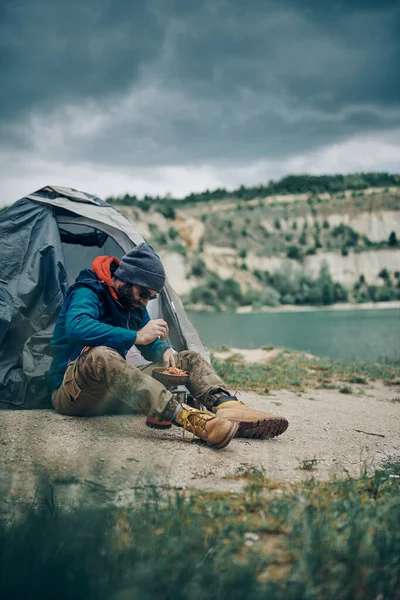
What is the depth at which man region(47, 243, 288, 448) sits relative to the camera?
13.2 feet

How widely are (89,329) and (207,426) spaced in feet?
3.63

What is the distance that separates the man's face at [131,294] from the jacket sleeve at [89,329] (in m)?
0.28

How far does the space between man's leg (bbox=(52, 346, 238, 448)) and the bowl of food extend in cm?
26

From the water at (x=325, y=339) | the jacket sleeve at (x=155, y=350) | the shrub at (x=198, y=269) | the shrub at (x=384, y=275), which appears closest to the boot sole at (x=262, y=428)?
the jacket sleeve at (x=155, y=350)

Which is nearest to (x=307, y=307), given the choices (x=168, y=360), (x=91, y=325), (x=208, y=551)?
(x=168, y=360)

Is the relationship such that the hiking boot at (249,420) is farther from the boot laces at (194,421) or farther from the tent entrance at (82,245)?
the tent entrance at (82,245)

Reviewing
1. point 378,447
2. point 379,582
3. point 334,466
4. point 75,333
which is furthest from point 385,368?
point 379,582

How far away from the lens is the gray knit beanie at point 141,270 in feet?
14.3

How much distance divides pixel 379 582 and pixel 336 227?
202ft

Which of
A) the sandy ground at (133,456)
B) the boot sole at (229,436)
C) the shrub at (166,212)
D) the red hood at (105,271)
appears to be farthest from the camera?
the shrub at (166,212)

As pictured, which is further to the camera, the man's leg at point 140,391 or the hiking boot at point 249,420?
the hiking boot at point 249,420

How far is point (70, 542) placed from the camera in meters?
2.45

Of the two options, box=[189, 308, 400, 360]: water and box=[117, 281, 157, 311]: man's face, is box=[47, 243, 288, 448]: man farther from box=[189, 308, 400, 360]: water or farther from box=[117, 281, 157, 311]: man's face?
box=[189, 308, 400, 360]: water

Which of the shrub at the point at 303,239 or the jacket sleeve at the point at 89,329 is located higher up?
the shrub at the point at 303,239
